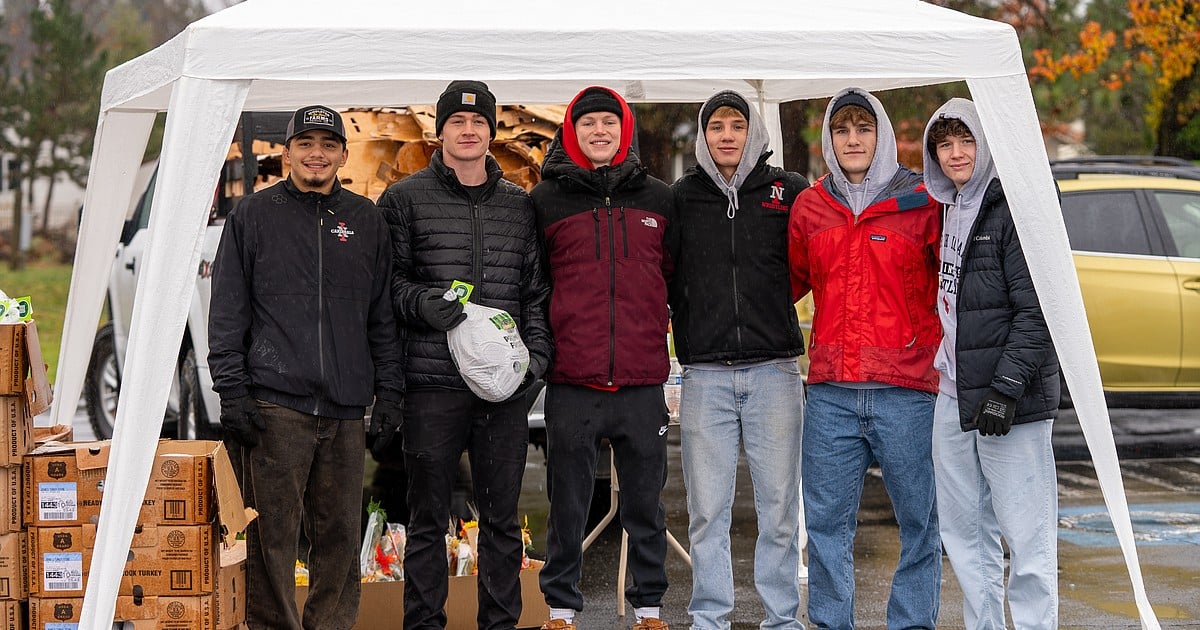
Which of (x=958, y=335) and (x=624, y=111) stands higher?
(x=624, y=111)

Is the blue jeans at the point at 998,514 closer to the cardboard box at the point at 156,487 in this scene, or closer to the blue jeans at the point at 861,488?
the blue jeans at the point at 861,488

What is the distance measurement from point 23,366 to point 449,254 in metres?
1.57

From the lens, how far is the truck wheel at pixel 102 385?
9.64 metres

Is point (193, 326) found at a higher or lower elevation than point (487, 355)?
lower

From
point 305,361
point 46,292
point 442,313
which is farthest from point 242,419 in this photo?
point 46,292

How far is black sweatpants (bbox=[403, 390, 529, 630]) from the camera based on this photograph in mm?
4668

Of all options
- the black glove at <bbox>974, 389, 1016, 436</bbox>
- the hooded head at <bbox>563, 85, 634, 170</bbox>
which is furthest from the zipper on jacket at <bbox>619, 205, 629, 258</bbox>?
the black glove at <bbox>974, 389, 1016, 436</bbox>

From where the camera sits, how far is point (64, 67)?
19688 millimetres

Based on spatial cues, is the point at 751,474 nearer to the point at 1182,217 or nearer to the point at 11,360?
the point at 11,360

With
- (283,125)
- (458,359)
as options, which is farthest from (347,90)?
(458,359)

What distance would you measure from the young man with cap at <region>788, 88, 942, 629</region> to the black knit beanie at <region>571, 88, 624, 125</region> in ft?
2.61

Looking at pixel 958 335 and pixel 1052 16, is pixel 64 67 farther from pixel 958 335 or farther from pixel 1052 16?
pixel 958 335

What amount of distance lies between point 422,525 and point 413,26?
1852 mm

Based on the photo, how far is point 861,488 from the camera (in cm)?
470
